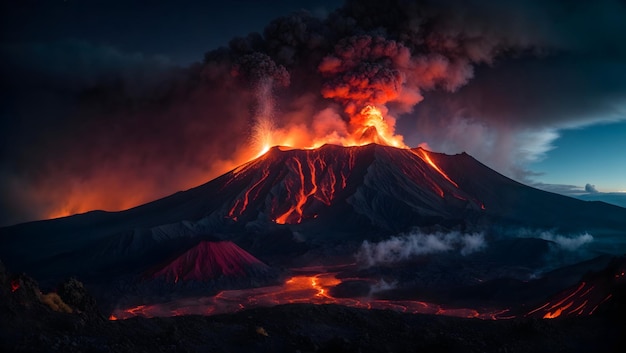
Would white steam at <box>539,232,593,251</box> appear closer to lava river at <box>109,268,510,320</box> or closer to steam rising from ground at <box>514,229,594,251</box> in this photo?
steam rising from ground at <box>514,229,594,251</box>

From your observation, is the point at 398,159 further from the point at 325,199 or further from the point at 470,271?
the point at 470,271

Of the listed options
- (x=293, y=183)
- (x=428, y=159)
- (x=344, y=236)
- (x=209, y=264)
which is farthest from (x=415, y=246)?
(x=428, y=159)

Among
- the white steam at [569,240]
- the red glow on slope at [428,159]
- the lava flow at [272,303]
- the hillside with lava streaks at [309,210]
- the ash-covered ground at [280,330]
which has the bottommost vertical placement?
the lava flow at [272,303]

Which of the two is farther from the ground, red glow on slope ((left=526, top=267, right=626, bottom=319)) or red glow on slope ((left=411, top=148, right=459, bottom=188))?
red glow on slope ((left=411, top=148, right=459, bottom=188))

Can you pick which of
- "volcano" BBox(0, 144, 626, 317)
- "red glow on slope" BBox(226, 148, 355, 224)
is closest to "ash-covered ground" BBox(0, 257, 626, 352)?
"volcano" BBox(0, 144, 626, 317)

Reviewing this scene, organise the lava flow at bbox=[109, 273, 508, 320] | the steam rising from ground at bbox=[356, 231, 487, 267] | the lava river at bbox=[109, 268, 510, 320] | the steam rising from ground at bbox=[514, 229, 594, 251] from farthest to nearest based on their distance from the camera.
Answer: the steam rising from ground at bbox=[514, 229, 594, 251]
the steam rising from ground at bbox=[356, 231, 487, 267]
the lava flow at bbox=[109, 273, 508, 320]
the lava river at bbox=[109, 268, 510, 320]

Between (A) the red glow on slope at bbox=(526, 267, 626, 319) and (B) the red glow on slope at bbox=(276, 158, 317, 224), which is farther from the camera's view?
(B) the red glow on slope at bbox=(276, 158, 317, 224)

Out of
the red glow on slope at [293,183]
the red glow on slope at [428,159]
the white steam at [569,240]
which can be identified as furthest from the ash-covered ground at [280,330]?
the red glow on slope at [428,159]

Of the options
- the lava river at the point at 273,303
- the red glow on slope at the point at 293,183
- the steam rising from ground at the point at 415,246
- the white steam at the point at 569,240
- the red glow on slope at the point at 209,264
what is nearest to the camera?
the lava river at the point at 273,303

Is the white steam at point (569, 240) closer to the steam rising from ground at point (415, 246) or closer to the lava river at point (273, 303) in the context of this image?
the steam rising from ground at point (415, 246)
